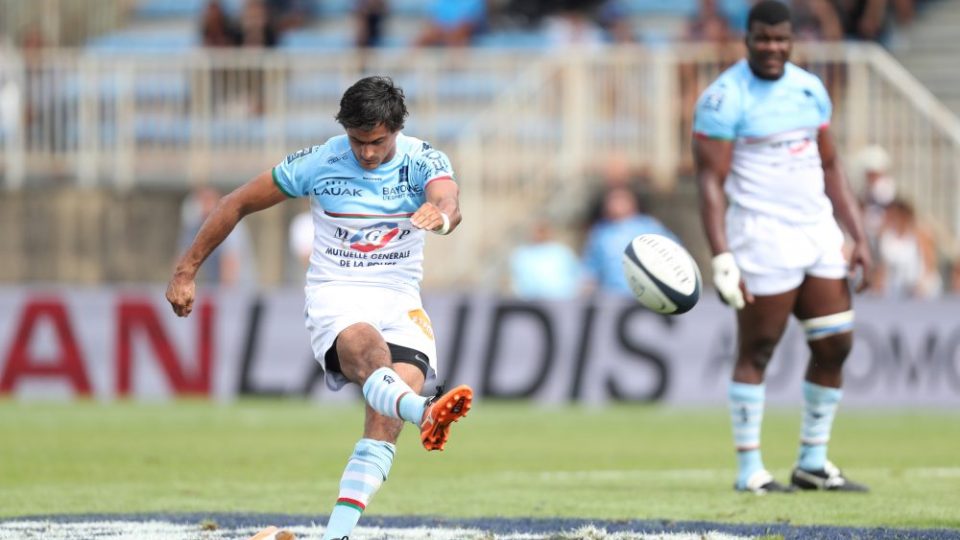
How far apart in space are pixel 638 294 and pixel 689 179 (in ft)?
38.3

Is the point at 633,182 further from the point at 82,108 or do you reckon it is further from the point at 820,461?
Result: the point at 820,461

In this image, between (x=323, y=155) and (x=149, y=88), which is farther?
(x=149, y=88)

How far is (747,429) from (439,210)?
333cm

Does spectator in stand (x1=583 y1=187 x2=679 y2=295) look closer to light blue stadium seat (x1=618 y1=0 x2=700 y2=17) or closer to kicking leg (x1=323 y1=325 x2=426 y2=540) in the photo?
light blue stadium seat (x1=618 y1=0 x2=700 y2=17)

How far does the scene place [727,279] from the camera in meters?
10.0

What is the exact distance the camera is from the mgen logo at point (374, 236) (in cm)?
819

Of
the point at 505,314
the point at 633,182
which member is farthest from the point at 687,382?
the point at 633,182

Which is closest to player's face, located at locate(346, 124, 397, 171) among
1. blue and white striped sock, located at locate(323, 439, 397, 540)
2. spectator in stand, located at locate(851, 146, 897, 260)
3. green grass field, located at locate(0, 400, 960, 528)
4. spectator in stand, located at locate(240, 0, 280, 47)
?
blue and white striped sock, located at locate(323, 439, 397, 540)

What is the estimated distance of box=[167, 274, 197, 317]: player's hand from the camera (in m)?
8.12

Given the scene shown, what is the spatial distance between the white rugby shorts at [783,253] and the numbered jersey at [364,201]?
2.74 metres

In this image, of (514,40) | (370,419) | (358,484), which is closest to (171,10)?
(514,40)

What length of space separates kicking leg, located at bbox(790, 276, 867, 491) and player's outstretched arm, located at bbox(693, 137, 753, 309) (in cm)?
41

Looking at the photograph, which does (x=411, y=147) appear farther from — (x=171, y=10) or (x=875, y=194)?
(x=171, y=10)

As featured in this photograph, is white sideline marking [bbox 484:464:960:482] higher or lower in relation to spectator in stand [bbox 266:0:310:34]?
lower
